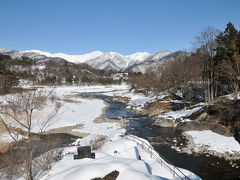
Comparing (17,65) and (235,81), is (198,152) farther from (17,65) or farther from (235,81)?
(17,65)

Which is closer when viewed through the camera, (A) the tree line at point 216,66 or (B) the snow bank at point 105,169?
(B) the snow bank at point 105,169

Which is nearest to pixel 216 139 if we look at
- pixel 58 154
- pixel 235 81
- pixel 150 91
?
pixel 235 81

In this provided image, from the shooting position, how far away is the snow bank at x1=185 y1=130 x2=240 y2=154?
1551 centimetres

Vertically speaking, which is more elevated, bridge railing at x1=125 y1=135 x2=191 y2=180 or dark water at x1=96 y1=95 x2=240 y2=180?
bridge railing at x1=125 y1=135 x2=191 y2=180

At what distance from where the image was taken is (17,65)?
102938 millimetres

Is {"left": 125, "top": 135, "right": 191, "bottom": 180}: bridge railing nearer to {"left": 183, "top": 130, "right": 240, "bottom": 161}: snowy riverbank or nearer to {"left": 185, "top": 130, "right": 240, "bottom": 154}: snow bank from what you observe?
{"left": 183, "top": 130, "right": 240, "bottom": 161}: snowy riverbank

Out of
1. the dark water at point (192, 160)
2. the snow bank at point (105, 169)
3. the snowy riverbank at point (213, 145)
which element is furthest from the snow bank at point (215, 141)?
the snow bank at point (105, 169)

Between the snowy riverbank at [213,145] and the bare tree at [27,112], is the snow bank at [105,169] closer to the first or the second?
the bare tree at [27,112]

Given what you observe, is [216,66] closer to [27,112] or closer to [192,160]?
[192,160]

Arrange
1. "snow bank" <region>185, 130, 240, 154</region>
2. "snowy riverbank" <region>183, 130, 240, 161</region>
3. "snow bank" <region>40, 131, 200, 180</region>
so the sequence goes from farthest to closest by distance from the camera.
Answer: "snow bank" <region>185, 130, 240, 154</region> < "snowy riverbank" <region>183, 130, 240, 161</region> < "snow bank" <region>40, 131, 200, 180</region>

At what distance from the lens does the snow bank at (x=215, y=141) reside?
15.5m

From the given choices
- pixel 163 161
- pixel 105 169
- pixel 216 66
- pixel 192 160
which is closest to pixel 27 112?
pixel 105 169

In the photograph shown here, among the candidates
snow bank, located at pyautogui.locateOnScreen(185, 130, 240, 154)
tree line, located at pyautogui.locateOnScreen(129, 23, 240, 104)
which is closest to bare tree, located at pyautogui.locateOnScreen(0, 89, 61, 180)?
snow bank, located at pyautogui.locateOnScreen(185, 130, 240, 154)

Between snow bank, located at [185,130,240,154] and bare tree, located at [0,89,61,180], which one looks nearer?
bare tree, located at [0,89,61,180]
